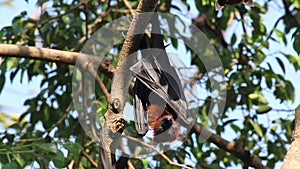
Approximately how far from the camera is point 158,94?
3918mm

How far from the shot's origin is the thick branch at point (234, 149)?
5.47 meters

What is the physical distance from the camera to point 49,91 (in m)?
5.86

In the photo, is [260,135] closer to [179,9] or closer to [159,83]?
[179,9]

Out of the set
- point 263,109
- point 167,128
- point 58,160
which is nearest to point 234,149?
point 263,109

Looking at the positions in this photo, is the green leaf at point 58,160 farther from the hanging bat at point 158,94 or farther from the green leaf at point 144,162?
the green leaf at point 144,162

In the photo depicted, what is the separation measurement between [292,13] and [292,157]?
339cm

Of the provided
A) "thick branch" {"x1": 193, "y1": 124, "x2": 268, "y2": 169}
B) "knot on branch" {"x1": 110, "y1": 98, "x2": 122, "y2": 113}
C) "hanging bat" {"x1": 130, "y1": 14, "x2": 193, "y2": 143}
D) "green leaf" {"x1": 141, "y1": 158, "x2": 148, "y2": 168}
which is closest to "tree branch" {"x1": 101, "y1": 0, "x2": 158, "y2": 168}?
"knot on branch" {"x1": 110, "y1": 98, "x2": 122, "y2": 113}

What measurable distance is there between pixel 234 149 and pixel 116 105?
2810 mm

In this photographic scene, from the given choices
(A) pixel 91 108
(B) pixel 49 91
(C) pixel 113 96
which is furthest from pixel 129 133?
(C) pixel 113 96

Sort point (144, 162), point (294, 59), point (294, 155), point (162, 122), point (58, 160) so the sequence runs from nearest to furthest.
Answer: point (294, 155) → point (162, 122) → point (58, 160) → point (144, 162) → point (294, 59)

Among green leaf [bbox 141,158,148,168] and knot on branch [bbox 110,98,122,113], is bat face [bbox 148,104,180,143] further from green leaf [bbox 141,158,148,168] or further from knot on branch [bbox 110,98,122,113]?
green leaf [bbox 141,158,148,168]

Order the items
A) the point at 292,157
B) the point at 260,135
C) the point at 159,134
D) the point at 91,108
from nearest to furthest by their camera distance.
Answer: the point at 292,157, the point at 159,134, the point at 91,108, the point at 260,135

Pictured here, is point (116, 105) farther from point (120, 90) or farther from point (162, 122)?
point (162, 122)

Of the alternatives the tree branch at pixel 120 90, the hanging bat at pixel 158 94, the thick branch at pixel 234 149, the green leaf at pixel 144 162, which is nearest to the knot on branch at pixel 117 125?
the tree branch at pixel 120 90
